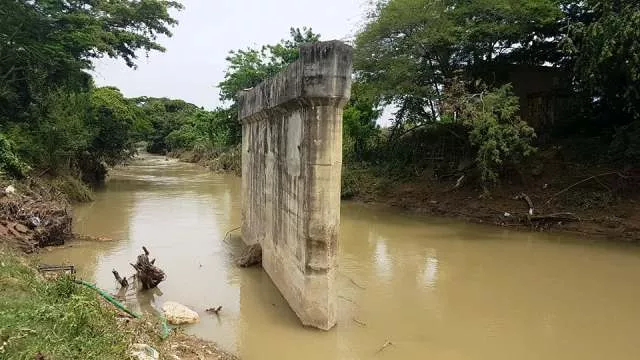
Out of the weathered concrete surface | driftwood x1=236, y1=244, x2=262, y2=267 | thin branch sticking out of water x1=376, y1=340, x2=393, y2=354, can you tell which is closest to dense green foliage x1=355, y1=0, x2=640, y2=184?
driftwood x1=236, y1=244, x2=262, y2=267

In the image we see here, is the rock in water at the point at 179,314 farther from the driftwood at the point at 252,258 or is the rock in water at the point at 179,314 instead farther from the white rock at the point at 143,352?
the driftwood at the point at 252,258

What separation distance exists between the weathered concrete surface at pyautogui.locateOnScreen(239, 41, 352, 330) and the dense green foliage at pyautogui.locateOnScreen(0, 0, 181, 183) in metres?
8.80

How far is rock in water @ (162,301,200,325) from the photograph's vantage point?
7148 mm

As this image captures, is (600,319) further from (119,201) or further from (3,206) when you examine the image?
(119,201)

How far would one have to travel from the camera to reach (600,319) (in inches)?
301

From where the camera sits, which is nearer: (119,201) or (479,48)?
(479,48)

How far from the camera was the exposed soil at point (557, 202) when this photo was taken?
13.7m

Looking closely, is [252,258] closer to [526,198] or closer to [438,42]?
[526,198]

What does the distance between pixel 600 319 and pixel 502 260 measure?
3700mm

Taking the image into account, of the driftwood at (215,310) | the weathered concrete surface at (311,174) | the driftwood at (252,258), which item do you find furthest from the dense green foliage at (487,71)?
the driftwood at (215,310)

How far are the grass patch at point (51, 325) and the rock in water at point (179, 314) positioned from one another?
5.72 ft

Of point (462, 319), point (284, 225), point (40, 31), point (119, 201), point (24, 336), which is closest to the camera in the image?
point (24, 336)

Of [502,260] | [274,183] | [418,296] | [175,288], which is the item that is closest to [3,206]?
[175,288]

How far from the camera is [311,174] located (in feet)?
22.3
